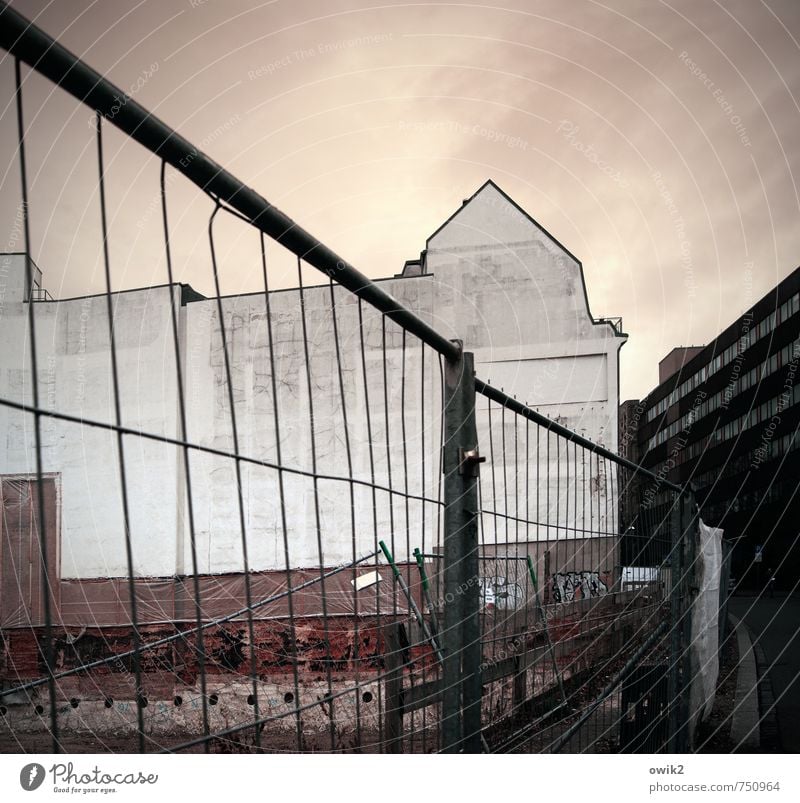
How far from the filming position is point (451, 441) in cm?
213

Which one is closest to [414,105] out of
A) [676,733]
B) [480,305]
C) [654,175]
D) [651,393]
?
[654,175]

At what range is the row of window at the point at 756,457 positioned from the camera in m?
18.2

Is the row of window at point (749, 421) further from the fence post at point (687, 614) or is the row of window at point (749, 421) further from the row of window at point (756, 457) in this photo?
the fence post at point (687, 614)

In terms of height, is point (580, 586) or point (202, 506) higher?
point (580, 586)

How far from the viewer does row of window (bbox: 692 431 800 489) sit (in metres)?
18.2

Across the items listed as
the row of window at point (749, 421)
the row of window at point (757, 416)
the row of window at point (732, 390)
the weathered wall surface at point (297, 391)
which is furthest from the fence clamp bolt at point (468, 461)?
the row of window at point (757, 416)

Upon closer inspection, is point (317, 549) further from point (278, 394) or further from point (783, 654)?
point (278, 394)

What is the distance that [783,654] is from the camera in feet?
31.6

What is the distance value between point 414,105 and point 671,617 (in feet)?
14.9

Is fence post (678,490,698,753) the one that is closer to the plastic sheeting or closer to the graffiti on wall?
the plastic sheeting

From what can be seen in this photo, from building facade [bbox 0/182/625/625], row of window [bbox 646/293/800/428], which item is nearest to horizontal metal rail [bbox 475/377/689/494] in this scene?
row of window [bbox 646/293/800/428]

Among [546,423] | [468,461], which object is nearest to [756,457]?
[546,423]

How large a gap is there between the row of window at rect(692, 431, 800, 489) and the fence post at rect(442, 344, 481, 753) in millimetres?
14505

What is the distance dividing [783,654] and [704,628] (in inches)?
238
